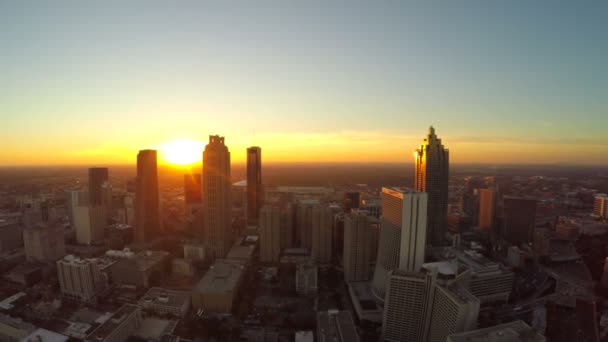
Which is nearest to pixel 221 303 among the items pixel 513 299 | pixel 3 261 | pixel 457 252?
pixel 457 252

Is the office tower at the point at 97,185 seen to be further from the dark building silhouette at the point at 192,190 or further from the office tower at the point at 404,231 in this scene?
the office tower at the point at 404,231

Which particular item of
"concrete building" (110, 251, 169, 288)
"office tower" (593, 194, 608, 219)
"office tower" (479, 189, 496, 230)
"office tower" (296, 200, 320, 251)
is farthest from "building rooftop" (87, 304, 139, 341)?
"office tower" (593, 194, 608, 219)

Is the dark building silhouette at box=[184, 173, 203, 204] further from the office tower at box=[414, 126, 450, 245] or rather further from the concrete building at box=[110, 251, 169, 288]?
the office tower at box=[414, 126, 450, 245]

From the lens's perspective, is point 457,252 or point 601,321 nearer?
point 601,321

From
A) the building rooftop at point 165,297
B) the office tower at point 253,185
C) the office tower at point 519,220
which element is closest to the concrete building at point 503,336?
the building rooftop at point 165,297

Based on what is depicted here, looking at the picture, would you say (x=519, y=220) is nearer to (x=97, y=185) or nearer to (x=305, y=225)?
(x=305, y=225)

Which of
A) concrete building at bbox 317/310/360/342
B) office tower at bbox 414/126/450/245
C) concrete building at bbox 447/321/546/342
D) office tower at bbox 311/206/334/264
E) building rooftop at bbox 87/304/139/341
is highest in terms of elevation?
office tower at bbox 414/126/450/245

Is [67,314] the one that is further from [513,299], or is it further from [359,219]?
[513,299]
